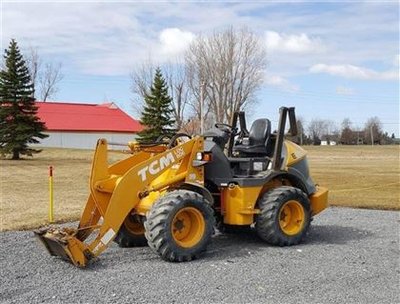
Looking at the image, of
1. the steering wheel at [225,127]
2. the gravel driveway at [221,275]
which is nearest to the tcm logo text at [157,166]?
the gravel driveway at [221,275]

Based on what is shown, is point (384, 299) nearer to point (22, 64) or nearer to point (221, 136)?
point (221, 136)

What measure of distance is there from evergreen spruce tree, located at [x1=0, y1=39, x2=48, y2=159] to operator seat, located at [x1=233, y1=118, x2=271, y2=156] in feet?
106

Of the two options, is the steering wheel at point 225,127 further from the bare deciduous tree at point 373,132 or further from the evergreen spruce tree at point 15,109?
the bare deciduous tree at point 373,132

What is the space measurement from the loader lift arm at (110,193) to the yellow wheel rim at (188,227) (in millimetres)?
573

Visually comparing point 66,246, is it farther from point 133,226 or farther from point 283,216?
point 283,216

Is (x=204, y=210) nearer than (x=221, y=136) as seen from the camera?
Yes

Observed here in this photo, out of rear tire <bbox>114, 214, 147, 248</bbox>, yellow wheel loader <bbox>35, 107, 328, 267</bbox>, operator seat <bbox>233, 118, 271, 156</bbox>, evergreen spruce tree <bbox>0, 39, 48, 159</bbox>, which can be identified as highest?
evergreen spruce tree <bbox>0, 39, 48, 159</bbox>

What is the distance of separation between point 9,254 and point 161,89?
44450 mm

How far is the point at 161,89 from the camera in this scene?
51656 mm

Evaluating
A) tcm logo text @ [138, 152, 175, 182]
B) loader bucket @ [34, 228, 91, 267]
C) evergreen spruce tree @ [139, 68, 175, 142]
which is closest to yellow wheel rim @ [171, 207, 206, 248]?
tcm logo text @ [138, 152, 175, 182]

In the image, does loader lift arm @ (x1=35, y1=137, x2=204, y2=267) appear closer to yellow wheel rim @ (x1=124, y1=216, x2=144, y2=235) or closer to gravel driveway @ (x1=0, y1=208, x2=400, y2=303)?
gravel driveway @ (x1=0, y1=208, x2=400, y2=303)

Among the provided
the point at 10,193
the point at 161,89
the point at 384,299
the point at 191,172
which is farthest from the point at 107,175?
the point at 161,89

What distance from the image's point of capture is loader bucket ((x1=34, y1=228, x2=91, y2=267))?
22.4ft

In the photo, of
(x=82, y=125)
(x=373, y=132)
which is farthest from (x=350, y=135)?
(x=82, y=125)
